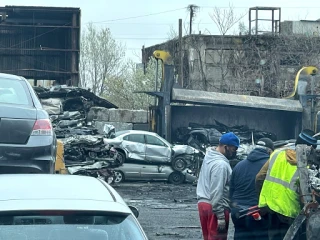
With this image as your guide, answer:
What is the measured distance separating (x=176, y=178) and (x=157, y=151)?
41.1 inches

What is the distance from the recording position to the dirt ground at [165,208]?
11844 mm

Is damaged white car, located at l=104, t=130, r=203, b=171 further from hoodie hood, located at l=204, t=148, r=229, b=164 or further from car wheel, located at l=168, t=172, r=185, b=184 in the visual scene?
hoodie hood, located at l=204, t=148, r=229, b=164

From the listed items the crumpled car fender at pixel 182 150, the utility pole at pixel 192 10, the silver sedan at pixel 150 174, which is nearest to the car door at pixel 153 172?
the silver sedan at pixel 150 174

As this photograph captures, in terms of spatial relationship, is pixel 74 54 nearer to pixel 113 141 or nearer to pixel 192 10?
pixel 113 141

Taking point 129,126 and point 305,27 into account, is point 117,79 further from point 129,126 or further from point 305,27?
point 129,126

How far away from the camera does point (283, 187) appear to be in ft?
23.5

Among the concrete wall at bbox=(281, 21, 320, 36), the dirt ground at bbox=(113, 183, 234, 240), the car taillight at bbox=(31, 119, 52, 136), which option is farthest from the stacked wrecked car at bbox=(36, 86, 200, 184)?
the concrete wall at bbox=(281, 21, 320, 36)

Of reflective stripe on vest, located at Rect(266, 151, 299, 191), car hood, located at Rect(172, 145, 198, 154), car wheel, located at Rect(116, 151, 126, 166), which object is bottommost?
car wheel, located at Rect(116, 151, 126, 166)

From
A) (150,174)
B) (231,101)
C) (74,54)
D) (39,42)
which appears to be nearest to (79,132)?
(150,174)

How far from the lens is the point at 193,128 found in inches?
1110

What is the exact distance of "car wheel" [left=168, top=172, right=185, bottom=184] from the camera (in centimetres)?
2425

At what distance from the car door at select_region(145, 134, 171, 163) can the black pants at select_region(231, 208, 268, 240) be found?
53.5ft

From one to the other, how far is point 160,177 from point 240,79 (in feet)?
65.8

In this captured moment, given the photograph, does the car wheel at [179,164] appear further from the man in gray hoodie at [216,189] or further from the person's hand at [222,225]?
the person's hand at [222,225]
